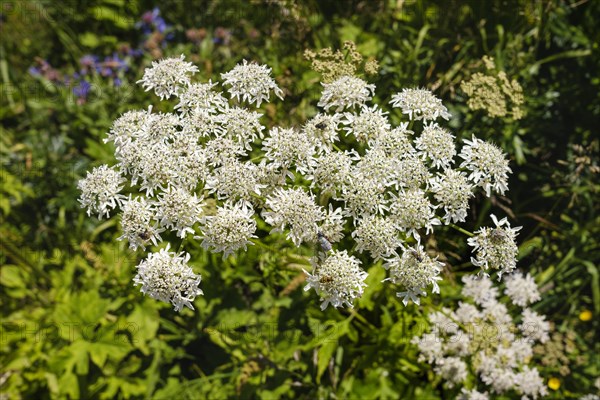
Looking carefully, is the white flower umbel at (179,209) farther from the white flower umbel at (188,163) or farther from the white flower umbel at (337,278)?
the white flower umbel at (337,278)

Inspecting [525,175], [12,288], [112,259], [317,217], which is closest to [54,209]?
[12,288]

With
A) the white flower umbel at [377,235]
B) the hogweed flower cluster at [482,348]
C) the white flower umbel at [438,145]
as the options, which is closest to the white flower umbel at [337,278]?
the white flower umbel at [377,235]

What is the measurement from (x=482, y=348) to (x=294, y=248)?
1.72 meters

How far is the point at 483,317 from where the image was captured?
4.41 m

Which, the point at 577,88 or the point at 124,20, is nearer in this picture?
the point at 577,88

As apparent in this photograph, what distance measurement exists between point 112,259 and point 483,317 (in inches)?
140

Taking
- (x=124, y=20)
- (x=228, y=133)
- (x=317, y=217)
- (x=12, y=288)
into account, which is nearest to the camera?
(x=317, y=217)

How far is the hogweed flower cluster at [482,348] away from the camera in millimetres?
4199

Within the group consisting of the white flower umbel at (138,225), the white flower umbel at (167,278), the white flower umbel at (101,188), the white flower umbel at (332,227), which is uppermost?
the white flower umbel at (332,227)

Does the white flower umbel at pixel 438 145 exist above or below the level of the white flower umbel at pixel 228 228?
above

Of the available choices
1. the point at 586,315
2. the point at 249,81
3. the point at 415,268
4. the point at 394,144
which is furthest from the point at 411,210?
the point at 586,315

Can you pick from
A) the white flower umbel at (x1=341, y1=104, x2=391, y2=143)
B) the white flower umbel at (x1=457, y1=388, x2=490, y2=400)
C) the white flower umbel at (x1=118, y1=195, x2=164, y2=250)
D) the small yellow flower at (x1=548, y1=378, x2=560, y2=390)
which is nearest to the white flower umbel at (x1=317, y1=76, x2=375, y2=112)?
the white flower umbel at (x1=341, y1=104, x2=391, y2=143)

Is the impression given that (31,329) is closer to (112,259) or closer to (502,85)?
(112,259)

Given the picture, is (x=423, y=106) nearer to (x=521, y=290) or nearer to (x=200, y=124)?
(x=200, y=124)
